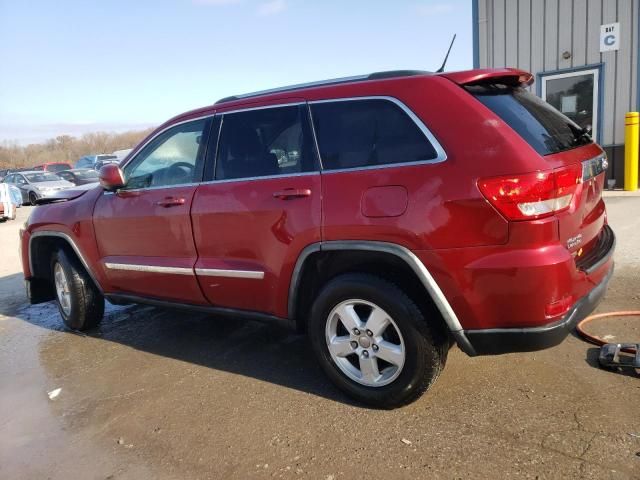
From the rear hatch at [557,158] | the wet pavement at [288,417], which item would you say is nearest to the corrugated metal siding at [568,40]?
the wet pavement at [288,417]

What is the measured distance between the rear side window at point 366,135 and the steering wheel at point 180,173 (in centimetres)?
112

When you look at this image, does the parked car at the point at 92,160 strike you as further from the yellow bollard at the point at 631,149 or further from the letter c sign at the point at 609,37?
the yellow bollard at the point at 631,149

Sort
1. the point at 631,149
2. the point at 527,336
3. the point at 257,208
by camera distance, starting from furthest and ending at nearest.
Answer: the point at 631,149, the point at 257,208, the point at 527,336

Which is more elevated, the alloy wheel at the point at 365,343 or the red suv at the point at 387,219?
the red suv at the point at 387,219

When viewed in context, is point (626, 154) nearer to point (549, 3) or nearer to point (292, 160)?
point (549, 3)

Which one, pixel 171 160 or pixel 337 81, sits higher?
pixel 337 81

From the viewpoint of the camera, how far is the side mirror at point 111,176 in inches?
163

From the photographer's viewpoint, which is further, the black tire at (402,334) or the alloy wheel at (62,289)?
the alloy wheel at (62,289)

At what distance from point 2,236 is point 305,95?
11269 millimetres

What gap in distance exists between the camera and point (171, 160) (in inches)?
161

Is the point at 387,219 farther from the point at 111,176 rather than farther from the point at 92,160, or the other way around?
the point at 92,160

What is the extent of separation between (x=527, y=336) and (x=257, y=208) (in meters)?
1.72

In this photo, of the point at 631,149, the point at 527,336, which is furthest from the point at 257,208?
the point at 631,149

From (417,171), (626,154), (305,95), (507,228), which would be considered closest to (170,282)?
(305,95)
